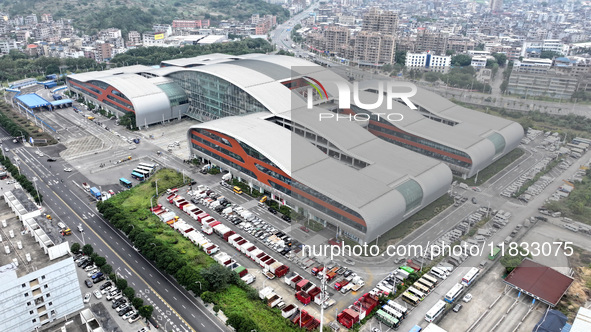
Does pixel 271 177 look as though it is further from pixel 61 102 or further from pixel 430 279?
pixel 61 102

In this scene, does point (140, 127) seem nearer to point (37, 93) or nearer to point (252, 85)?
point (252, 85)

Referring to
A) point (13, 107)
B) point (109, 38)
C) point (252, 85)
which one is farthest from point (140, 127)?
point (109, 38)

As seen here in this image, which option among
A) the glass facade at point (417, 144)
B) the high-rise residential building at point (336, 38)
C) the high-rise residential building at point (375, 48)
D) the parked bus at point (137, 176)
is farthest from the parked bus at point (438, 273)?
the high-rise residential building at point (336, 38)

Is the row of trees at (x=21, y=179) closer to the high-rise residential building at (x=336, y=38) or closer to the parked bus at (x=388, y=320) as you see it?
the parked bus at (x=388, y=320)

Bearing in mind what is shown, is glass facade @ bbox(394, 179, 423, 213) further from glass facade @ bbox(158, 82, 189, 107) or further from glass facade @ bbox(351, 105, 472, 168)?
glass facade @ bbox(158, 82, 189, 107)

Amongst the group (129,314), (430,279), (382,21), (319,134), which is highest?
(382,21)

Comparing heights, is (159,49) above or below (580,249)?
above

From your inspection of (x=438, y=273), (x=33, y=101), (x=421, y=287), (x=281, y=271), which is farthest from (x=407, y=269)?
(x=33, y=101)

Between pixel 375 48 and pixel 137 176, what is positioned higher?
pixel 375 48
